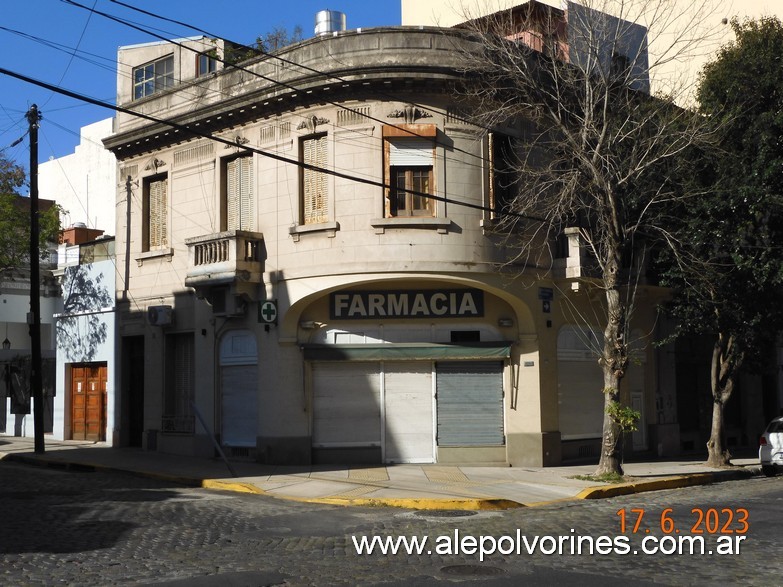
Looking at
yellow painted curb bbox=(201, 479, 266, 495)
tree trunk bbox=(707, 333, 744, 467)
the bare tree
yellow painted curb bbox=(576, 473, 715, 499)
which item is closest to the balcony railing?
yellow painted curb bbox=(201, 479, 266, 495)

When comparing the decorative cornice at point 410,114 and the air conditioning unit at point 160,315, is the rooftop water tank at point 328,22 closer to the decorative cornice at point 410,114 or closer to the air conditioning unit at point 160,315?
the decorative cornice at point 410,114

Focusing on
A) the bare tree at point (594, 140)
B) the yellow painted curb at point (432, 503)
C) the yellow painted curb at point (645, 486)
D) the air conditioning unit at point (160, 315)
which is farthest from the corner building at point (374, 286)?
the yellow painted curb at point (432, 503)

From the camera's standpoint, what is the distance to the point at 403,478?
61.5 ft

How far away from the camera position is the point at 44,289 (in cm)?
3272

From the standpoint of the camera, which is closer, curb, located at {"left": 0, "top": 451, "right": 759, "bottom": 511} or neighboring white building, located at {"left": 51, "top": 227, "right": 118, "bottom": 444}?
curb, located at {"left": 0, "top": 451, "right": 759, "bottom": 511}

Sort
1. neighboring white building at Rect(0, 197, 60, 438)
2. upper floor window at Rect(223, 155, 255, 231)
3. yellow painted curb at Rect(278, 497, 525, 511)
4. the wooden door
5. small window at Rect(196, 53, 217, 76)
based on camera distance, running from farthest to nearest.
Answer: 1. neighboring white building at Rect(0, 197, 60, 438)
2. the wooden door
3. small window at Rect(196, 53, 217, 76)
4. upper floor window at Rect(223, 155, 255, 231)
5. yellow painted curb at Rect(278, 497, 525, 511)

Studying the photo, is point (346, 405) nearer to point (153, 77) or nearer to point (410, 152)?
point (410, 152)

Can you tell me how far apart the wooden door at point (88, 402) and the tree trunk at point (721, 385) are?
17.1m

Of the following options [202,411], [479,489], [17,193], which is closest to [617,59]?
[479,489]

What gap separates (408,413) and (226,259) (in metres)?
5.75

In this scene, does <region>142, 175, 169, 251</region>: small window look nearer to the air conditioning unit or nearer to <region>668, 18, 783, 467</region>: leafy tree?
the air conditioning unit

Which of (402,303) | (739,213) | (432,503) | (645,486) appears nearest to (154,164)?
(402,303)

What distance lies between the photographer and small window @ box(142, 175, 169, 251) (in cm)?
2498

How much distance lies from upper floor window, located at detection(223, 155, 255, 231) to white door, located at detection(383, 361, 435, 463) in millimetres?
5251
